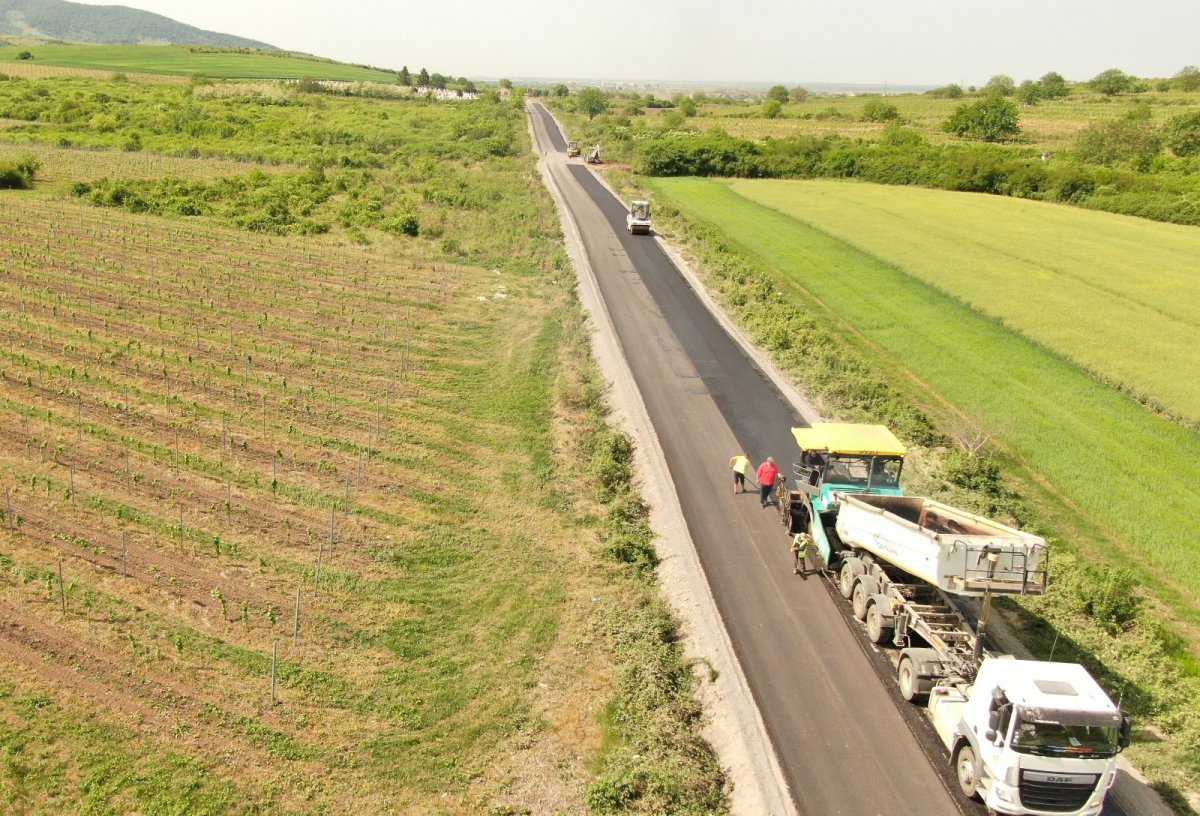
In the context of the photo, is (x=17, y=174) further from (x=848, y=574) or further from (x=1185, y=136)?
(x=1185, y=136)

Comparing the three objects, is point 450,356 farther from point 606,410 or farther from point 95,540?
point 95,540

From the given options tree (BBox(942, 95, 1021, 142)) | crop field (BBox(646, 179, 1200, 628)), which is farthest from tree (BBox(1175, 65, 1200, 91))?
Result: crop field (BBox(646, 179, 1200, 628))

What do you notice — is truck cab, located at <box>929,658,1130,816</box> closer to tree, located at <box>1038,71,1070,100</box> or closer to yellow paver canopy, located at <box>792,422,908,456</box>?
yellow paver canopy, located at <box>792,422,908,456</box>

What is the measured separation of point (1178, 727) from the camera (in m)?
14.9

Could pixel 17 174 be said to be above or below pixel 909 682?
above

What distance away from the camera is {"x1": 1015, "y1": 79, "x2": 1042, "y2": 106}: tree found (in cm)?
17262

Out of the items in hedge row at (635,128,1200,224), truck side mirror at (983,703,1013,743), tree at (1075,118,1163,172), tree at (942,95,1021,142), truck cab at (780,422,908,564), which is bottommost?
truck side mirror at (983,703,1013,743)

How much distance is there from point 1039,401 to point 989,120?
9567cm

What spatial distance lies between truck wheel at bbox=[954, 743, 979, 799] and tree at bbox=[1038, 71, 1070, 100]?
652ft

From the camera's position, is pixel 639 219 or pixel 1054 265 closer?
pixel 1054 265

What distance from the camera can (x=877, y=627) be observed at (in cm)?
1656

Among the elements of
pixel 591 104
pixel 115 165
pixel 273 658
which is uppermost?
pixel 591 104

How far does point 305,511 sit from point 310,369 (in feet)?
33.9

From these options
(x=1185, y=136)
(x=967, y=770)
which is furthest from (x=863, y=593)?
(x=1185, y=136)
